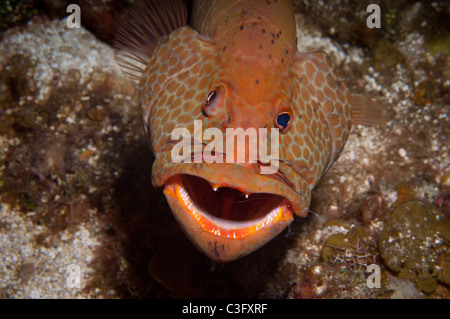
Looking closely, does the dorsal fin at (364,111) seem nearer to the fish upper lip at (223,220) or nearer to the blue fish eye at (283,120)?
the blue fish eye at (283,120)

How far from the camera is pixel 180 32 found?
334 centimetres

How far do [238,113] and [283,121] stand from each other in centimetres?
41

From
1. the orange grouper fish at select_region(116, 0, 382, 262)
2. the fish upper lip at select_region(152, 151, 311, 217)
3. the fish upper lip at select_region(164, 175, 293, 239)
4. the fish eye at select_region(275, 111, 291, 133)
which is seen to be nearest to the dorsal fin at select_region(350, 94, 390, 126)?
the orange grouper fish at select_region(116, 0, 382, 262)

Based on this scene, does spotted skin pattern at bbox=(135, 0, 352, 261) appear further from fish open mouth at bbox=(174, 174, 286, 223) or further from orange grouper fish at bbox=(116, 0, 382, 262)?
fish open mouth at bbox=(174, 174, 286, 223)

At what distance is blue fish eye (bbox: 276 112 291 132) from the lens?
2711mm

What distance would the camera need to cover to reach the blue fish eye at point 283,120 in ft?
8.89

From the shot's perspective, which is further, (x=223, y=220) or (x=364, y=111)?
(x=364, y=111)

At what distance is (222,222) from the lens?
2.56 metres

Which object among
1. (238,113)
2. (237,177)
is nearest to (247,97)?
(238,113)

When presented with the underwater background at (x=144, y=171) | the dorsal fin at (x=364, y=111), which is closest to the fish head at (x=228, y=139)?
the dorsal fin at (x=364, y=111)

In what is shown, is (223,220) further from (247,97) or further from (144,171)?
(144,171)

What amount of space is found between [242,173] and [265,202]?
62 centimetres
